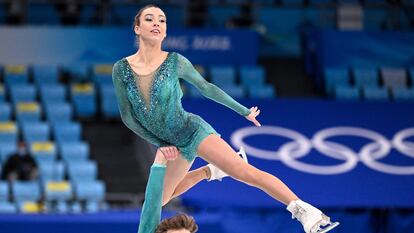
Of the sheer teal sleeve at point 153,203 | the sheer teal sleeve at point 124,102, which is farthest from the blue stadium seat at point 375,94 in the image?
the sheer teal sleeve at point 153,203

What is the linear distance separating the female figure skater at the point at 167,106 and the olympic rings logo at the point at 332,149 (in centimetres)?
473


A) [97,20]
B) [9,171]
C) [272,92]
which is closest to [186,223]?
[9,171]

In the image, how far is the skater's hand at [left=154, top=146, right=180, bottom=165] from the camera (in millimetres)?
5746

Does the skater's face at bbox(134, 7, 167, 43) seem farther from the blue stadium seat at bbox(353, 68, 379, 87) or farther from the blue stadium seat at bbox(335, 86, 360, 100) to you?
the blue stadium seat at bbox(353, 68, 379, 87)

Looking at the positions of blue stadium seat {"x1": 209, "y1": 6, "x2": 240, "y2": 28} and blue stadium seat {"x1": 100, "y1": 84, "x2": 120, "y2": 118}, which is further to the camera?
blue stadium seat {"x1": 209, "y1": 6, "x2": 240, "y2": 28}

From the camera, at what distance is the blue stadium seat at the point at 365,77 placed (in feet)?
50.0

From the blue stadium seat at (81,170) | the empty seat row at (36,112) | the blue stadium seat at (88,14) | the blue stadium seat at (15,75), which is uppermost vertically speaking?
the blue stadium seat at (88,14)

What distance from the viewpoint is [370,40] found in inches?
604

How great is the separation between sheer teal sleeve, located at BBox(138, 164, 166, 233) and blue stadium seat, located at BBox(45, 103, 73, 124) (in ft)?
27.8

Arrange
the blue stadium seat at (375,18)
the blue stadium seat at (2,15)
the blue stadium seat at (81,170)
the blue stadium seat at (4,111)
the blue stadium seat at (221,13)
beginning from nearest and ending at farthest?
the blue stadium seat at (81,170) < the blue stadium seat at (4,111) < the blue stadium seat at (2,15) < the blue stadium seat at (221,13) < the blue stadium seat at (375,18)

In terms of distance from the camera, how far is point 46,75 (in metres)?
14.9

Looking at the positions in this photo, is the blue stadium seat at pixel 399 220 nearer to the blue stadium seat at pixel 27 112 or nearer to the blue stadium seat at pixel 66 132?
the blue stadium seat at pixel 66 132

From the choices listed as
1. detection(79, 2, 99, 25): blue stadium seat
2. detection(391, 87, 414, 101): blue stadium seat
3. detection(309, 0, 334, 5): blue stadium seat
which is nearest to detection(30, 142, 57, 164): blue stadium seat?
detection(79, 2, 99, 25): blue stadium seat

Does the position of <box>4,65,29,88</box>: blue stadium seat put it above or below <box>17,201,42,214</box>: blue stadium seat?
above
